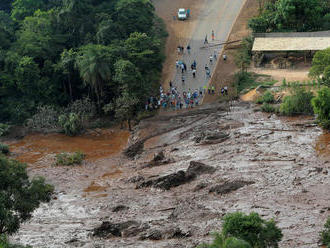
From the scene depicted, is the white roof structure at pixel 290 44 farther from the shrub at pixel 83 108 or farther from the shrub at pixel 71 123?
the shrub at pixel 71 123

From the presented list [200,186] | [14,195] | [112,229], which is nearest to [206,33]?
[200,186]

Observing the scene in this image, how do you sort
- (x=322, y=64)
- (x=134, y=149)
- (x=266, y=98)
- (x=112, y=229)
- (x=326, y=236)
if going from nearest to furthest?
1. (x=326, y=236)
2. (x=112, y=229)
3. (x=134, y=149)
4. (x=322, y=64)
5. (x=266, y=98)

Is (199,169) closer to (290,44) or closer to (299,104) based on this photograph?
(299,104)

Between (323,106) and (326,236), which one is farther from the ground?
(323,106)

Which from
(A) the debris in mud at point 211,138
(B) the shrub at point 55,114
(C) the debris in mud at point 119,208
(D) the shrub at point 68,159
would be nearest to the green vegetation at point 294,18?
(A) the debris in mud at point 211,138

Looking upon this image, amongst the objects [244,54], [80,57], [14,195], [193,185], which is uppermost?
[80,57]

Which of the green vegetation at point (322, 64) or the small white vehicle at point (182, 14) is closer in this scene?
the green vegetation at point (322, 64)

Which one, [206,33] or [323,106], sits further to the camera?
[206,33]

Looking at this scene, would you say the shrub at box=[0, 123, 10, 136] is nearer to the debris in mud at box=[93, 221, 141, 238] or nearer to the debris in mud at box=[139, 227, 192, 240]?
the debris in mud at box=[93, 221, 141, 238]
